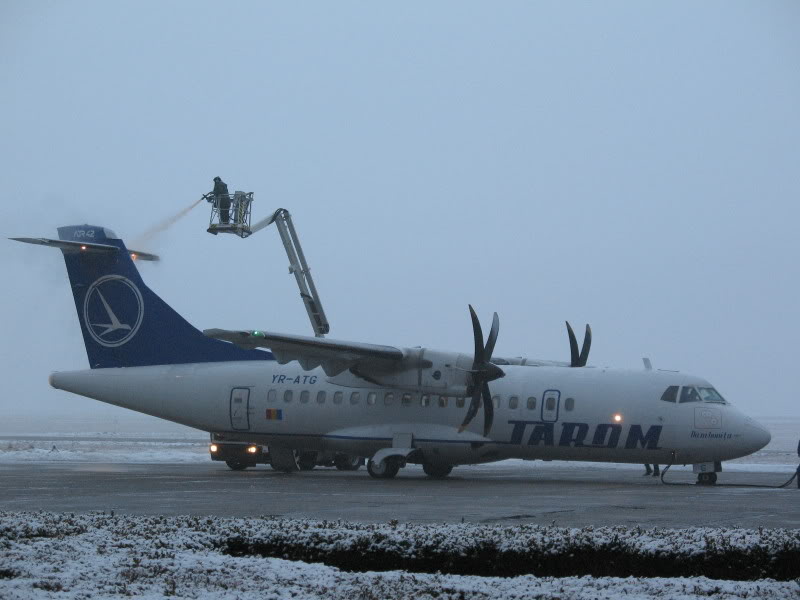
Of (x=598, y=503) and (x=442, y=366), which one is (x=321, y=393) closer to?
(x=442, y=366)

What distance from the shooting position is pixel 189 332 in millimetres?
30125

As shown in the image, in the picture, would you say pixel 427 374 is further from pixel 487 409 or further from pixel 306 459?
pixel 306 459

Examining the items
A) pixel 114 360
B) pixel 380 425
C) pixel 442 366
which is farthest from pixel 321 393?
pixel 114 360

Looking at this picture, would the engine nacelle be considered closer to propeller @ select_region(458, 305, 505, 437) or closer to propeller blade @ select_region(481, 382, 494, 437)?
propeller @ select_region(458, 305, 505, 437)

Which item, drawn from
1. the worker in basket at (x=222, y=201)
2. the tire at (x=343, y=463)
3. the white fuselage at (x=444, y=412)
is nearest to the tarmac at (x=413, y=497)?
the white fuselage at (x=444, y=412)

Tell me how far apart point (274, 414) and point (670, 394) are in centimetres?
1099

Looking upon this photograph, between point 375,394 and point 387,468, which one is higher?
point 375,394

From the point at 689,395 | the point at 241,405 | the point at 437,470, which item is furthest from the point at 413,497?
the point at 241,405

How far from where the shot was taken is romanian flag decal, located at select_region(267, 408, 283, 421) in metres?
28.8

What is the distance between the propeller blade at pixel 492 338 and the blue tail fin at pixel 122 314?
8.99 meters

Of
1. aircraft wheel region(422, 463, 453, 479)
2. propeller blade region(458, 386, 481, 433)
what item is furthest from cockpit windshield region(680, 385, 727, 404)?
aircraft wheel region(422, 463, 453, 479)

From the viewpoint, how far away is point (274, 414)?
2889cm

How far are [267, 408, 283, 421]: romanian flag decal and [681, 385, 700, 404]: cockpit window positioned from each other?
1107 centimetres

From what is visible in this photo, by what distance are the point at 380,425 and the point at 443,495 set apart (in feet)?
22.3
